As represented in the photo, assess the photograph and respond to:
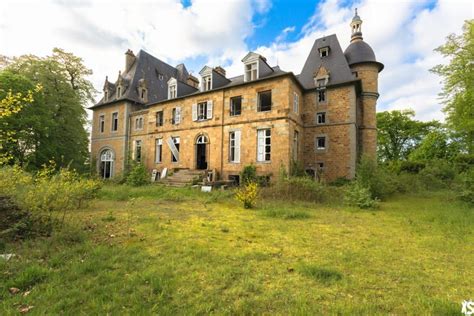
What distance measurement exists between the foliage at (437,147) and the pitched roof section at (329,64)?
62.1 feet

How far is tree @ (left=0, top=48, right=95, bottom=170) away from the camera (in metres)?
18.0

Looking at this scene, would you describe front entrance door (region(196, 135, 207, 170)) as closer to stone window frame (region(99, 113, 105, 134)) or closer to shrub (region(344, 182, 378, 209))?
shrub (region(344, 182, 378, 209))

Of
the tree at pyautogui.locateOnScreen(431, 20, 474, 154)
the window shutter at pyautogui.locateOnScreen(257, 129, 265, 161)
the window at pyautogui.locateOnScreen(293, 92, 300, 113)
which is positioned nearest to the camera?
the tree at pyautogui.locateOnScreen(431, 20, 474, 154)

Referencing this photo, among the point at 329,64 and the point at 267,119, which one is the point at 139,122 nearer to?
the point at 267,119

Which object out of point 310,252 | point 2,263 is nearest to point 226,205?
point 310,252

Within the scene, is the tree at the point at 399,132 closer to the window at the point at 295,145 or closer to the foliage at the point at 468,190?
the window at the point at 295,145

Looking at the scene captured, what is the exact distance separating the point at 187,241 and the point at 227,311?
2.57 m

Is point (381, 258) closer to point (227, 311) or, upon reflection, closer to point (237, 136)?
point (227, 311)

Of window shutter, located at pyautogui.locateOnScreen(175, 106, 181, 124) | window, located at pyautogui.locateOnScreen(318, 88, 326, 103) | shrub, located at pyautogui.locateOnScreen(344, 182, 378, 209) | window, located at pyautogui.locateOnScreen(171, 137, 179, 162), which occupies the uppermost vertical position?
window, located at pyautogui.locateOnScreen(318, 88, 326, 103)

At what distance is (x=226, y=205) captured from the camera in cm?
1005

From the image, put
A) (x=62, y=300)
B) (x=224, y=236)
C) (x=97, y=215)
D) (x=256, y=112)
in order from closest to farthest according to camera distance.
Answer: (x=62, y=300), (x=224, y=236), (x=97, y=215), (x=256, y=112)

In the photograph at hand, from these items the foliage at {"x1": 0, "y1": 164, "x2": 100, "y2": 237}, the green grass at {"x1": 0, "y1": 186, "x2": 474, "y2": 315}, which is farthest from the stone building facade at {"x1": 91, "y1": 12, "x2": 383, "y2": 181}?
the foliage at {"x1": 0, "y1": 164, "x2": 100, "y2": 237}

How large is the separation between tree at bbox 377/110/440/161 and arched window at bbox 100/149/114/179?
36.9m

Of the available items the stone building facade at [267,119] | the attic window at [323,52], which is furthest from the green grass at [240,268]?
the attic window at [323,52]
